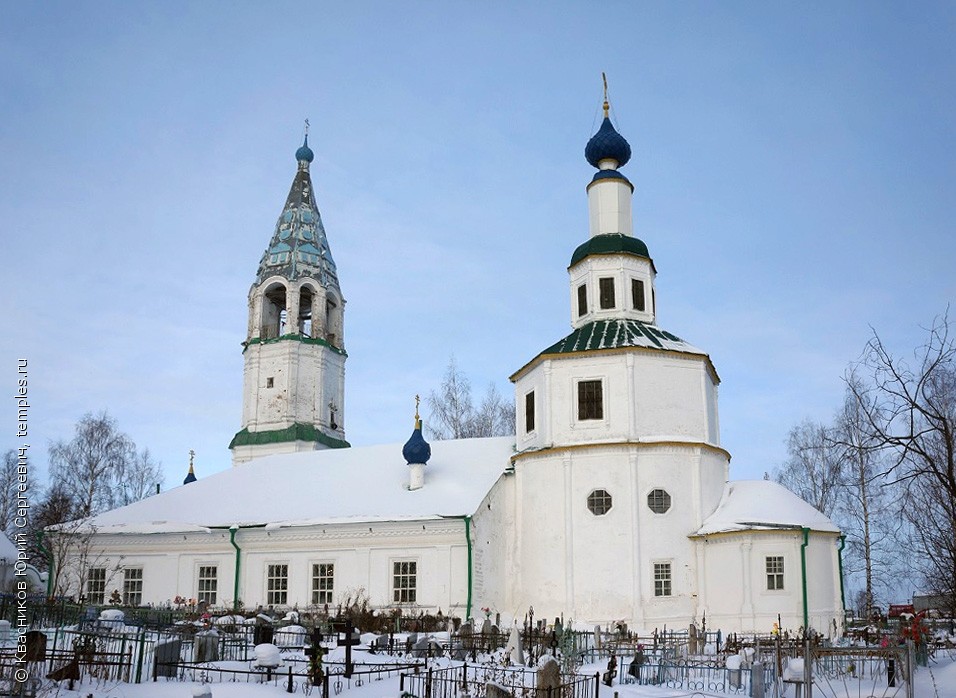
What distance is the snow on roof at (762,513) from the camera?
27.6 m

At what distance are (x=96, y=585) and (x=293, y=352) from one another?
46.0ft

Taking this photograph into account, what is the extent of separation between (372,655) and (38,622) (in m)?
7.84

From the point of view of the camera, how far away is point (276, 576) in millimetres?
31672

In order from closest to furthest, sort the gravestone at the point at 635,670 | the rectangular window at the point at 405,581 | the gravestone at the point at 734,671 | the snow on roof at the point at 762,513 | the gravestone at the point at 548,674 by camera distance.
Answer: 1. the gravestone at the point at 548,674
2. the gravestone at the point at 734,671
3. the gravestone at the point at 635,670
4. the snow on roof at the point at 762,513
5. the rectangular window at the point at 405,581

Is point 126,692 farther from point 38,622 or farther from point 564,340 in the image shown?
point 564,340

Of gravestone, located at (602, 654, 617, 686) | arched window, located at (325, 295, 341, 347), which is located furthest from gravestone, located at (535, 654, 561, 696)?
arched window, located at (325, 295, 341, 347)

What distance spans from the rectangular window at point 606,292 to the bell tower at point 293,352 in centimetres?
1620

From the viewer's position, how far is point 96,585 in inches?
1308

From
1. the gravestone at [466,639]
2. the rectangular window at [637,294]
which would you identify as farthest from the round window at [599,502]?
the rectangular window at [637,294]

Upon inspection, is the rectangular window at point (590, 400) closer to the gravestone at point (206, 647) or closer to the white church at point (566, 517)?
the white church at point (566, 517)

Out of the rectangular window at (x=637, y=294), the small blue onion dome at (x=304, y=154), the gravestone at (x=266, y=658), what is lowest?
the gravestone at (x=266, y=658)

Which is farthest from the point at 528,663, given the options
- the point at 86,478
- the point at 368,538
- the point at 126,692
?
the point at 86,478

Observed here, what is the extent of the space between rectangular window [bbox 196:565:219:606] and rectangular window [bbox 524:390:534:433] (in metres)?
11.0

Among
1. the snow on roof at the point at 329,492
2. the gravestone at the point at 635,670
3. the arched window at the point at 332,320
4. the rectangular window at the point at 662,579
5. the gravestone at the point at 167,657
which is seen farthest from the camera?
the arched window at the point at 332,320
